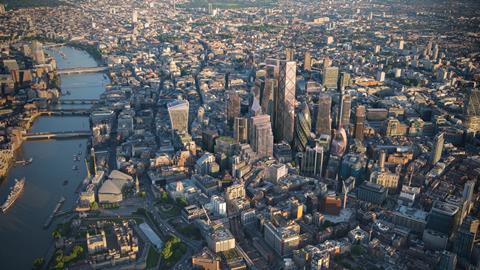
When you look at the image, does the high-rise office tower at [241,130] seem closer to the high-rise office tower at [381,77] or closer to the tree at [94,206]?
the tree at [94,206]

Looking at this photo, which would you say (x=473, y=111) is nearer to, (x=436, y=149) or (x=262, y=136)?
(x=436, y=149)

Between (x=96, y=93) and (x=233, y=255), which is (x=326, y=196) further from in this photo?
(x=96, y=93)

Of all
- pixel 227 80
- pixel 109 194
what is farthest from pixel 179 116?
pixel 227 80

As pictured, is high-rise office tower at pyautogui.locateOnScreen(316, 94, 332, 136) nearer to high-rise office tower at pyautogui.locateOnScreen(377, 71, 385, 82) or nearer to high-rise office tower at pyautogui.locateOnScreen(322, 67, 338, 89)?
high-rise office tower at pyautogui.locateOnScreen(322, 67, 338, 89)

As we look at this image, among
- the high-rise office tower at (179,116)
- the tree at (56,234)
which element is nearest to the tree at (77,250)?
the tree at (56,234)

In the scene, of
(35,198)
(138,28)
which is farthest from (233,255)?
(138,28)

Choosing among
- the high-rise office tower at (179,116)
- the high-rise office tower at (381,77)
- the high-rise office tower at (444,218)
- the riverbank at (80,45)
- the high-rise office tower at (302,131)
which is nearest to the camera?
the high-rise office tower at (444,218)

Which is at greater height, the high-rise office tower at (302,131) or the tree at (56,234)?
the high-rise office tower at (302,131)
